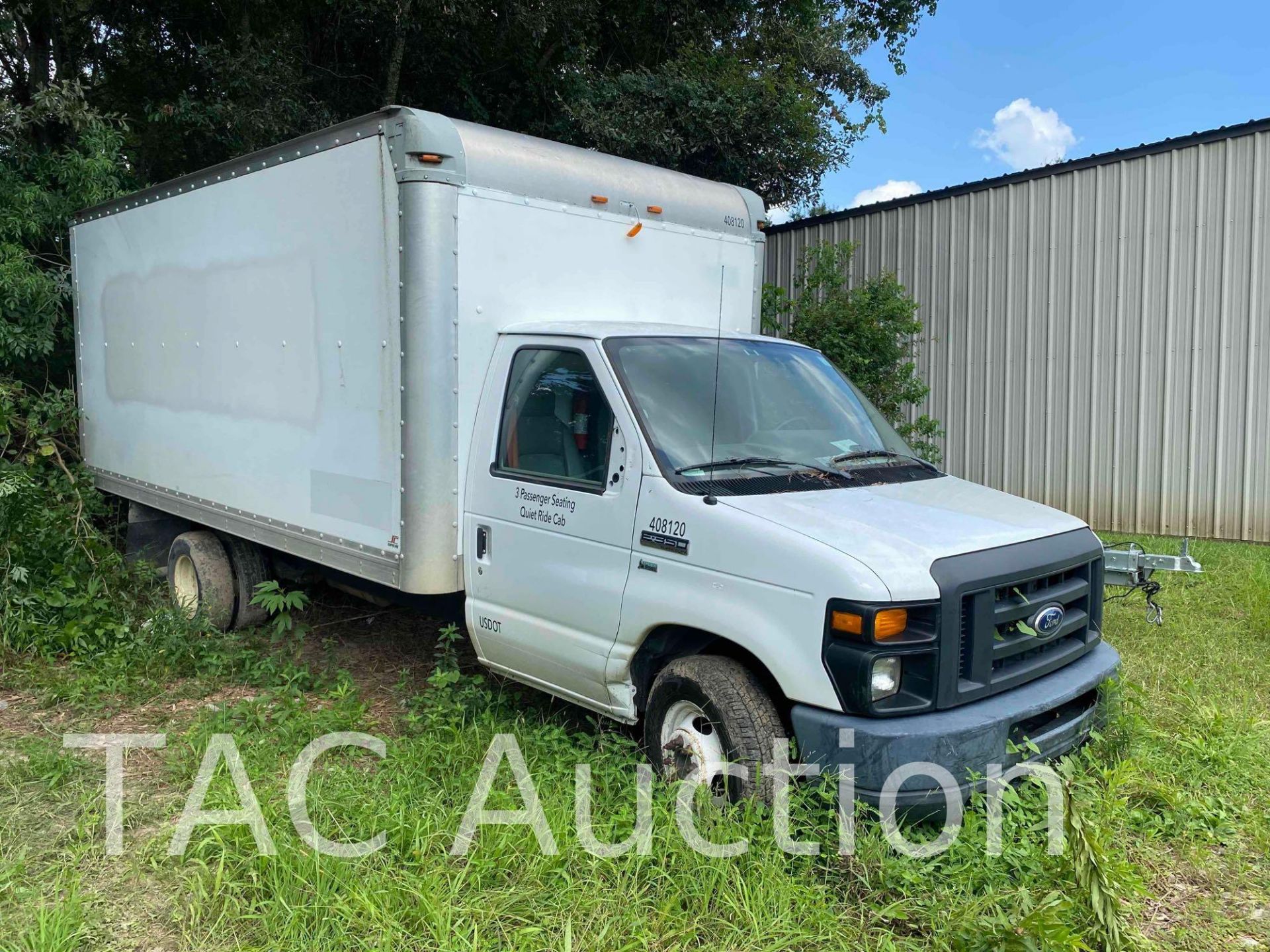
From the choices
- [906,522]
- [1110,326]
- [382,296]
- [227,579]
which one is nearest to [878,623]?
[906,522]

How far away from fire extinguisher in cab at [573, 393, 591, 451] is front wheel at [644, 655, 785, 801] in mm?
1098

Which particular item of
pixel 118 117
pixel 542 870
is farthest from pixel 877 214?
pixel 542 870

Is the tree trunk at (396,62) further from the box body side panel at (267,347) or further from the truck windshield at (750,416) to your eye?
the truck windshield at (750,416)

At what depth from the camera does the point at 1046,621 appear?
3.99 metres

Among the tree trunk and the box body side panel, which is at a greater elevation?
the tree trunk

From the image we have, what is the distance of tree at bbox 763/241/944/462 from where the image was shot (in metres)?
9.88

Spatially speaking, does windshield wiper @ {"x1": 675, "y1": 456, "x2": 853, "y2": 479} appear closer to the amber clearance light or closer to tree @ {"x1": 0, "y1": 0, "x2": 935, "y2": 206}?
the amber clearance light

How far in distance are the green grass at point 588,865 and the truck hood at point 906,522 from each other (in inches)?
33.1

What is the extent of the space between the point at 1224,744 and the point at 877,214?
9.73 m

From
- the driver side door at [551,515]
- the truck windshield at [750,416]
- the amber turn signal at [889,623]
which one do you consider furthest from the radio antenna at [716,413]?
the amber turn signal at [889,623]

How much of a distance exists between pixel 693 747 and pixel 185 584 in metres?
5.01

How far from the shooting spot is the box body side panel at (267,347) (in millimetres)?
5109

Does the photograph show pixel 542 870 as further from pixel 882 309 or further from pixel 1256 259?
pixel 1256 259

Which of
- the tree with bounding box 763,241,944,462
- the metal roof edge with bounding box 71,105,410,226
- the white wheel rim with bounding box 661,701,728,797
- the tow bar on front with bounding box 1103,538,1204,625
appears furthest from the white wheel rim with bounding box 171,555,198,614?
the tow bar on front with bounding box 1103,538,1204,625
